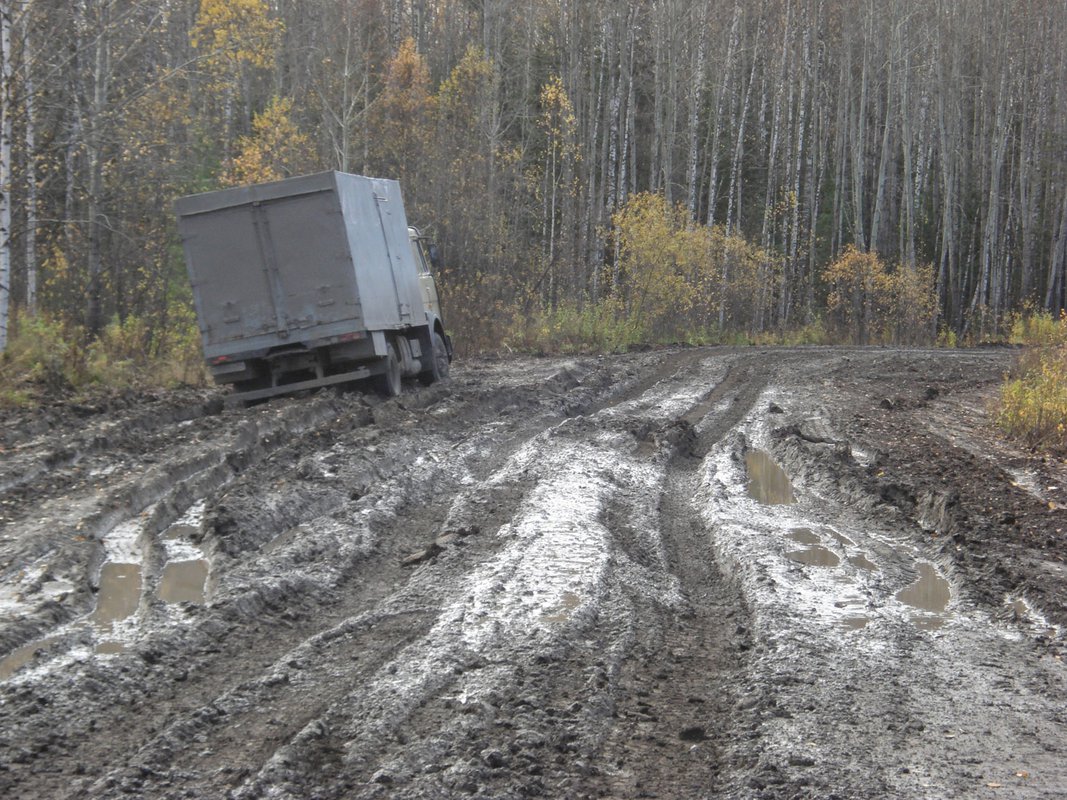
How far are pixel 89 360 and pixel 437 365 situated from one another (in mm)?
5358

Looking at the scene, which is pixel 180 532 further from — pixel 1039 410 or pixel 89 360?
pixel 1039 410

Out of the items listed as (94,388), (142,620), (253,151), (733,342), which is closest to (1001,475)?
(142,620)

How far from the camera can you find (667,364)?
22250 mm

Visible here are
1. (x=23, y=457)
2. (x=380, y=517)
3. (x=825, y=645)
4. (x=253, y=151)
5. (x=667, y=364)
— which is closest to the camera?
(x=825, y=645)

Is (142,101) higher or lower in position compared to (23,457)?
higher

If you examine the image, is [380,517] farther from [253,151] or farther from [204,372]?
[253,151]

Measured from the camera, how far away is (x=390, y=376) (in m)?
15.6

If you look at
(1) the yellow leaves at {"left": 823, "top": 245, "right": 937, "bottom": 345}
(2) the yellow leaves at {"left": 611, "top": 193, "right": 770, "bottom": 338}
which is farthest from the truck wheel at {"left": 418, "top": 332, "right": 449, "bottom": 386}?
(1) the yellow leaves at {"left": 823, "top": 245, "right": 937, "bottom": 345}

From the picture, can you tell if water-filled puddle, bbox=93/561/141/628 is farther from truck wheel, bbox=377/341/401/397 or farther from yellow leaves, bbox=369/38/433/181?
yellow leaves, bbox=369/38/433/181

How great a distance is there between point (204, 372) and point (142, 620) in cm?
1241

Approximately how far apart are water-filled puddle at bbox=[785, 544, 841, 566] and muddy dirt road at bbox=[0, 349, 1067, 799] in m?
0.04

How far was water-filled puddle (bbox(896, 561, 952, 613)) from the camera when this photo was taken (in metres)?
6.59

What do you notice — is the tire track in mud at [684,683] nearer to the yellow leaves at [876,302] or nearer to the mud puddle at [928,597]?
the mud puddle at [928,597]

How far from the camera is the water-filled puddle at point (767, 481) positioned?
9711mm
